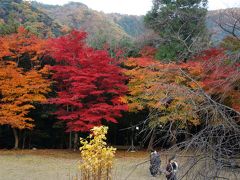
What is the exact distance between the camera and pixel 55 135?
2725 centimetres

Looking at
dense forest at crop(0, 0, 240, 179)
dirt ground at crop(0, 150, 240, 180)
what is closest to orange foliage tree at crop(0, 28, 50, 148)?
dense forest at crop(0, 0, 240, 179)

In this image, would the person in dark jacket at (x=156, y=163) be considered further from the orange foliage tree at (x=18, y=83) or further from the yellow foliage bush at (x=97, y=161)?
the orange foliage tree at (x=18, y=83)

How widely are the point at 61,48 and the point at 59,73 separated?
62.8 inches

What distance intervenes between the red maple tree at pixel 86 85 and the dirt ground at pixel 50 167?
2.24 m

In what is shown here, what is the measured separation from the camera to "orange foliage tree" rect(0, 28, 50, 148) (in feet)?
70.9

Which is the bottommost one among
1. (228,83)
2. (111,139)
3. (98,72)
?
(111,139)

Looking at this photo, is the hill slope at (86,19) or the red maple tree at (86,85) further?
the hill slope at (86,19)

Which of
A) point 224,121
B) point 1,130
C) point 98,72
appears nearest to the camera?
point 224,121

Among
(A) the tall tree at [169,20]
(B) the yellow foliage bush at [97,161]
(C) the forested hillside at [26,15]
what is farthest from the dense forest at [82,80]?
(C) the forested hillside at [26,15]

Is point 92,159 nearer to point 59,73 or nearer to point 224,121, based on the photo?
point 224,121

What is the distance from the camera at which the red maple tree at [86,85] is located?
21.3 meters

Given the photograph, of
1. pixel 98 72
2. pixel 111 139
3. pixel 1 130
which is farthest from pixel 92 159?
pixel 111 139

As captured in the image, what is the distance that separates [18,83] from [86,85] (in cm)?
403

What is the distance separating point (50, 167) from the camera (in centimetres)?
1658
